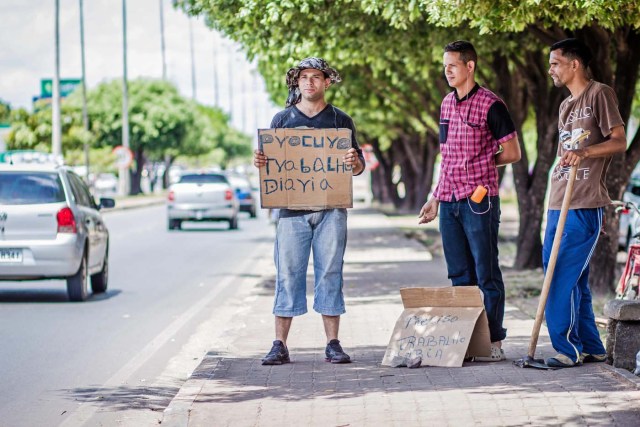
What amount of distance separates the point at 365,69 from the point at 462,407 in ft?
61.3

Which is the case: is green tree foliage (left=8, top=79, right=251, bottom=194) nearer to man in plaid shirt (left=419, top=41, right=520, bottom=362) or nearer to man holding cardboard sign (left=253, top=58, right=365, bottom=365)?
man holding cardboard sign (left=253, top=58, right=365, bottom=365)

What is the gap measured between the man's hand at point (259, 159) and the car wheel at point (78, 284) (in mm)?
6421

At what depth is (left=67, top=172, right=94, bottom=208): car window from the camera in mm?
15060

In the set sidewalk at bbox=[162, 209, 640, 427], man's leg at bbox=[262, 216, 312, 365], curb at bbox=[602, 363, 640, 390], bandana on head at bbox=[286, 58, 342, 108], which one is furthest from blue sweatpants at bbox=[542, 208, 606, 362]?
bandana on head at bbox=[286, 58, 342, 108]

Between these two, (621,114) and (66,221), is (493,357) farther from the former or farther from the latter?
(66,221)

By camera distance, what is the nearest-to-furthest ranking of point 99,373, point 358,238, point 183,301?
point 99,373 → point 183,301 → point 358,238

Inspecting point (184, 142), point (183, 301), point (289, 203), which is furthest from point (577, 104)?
point (184, 142)

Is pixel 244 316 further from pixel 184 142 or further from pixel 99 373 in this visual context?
pixel 184 142

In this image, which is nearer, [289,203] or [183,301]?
[289,203]

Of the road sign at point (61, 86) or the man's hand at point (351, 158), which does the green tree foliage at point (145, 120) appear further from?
the man's hand at point (351, 158)

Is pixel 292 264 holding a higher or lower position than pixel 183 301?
higher

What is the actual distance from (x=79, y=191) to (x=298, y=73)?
7.44 meters

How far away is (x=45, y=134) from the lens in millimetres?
60281

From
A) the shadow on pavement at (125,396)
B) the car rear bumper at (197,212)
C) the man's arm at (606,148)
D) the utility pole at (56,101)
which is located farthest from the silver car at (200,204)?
the man's arm at (606,148)
